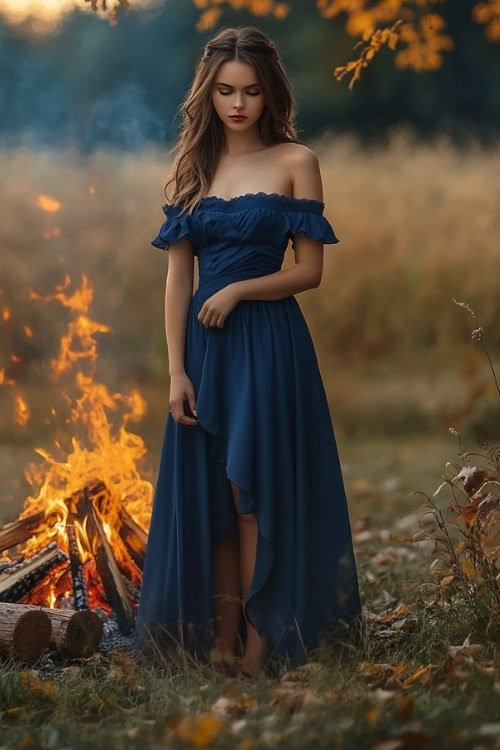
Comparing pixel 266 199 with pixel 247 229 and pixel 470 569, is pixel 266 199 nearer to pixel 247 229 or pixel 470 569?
pixel 247 229

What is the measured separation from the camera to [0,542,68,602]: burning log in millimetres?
3800

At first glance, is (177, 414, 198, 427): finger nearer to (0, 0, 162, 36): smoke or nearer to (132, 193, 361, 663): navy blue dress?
(132, 193, 361, 663): navy blue dress

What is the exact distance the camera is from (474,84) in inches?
314

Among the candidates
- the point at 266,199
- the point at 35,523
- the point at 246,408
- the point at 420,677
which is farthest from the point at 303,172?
the point at 35,523

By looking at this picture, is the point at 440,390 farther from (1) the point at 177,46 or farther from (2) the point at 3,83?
(2) the point at 3,83

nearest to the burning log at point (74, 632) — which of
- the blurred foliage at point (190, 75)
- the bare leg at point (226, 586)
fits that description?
the bare leg at point (226, 586)

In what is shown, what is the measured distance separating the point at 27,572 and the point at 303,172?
170cm

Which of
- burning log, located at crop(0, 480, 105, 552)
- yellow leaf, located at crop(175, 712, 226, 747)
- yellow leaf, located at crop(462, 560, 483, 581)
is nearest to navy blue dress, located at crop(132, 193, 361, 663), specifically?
yellow leaf, located at crop(462, 560, 483, 581)

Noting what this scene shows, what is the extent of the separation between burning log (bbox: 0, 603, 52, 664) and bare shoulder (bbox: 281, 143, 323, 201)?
1532 millimetres

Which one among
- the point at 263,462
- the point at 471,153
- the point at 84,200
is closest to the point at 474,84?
the point at 471,153

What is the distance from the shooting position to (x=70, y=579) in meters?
3.99

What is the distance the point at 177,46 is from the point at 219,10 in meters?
0.37

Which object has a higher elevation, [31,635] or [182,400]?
[182,400]

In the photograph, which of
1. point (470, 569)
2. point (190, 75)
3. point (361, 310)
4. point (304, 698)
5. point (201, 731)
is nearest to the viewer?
point (201, 731)
